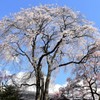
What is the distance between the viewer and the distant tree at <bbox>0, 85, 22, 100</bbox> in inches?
694

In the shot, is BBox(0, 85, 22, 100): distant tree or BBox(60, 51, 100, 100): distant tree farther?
BBox(60, 51, 100, 100): distant tree

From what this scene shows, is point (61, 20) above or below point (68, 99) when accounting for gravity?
above

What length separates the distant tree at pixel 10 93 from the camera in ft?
57.8

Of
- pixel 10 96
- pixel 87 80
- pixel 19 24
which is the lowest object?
pixel 10 96

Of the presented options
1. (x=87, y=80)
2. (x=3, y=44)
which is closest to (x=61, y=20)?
(x=3, y=44)

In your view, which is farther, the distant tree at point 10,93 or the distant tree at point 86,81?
the distant tree at point 86,81

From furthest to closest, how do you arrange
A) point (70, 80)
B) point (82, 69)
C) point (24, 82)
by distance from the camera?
point (70, 80)
point (82, 69)
point (24, 82)

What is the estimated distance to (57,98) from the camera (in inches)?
910

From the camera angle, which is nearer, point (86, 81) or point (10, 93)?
point (10, 93)

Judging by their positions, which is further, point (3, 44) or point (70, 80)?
point (70, 80)

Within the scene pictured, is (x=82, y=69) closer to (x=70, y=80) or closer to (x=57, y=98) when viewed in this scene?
(x=70, y=80)

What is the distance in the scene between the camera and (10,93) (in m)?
17.8

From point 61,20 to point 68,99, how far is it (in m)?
7.83

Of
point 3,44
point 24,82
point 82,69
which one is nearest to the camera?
point 3,44
